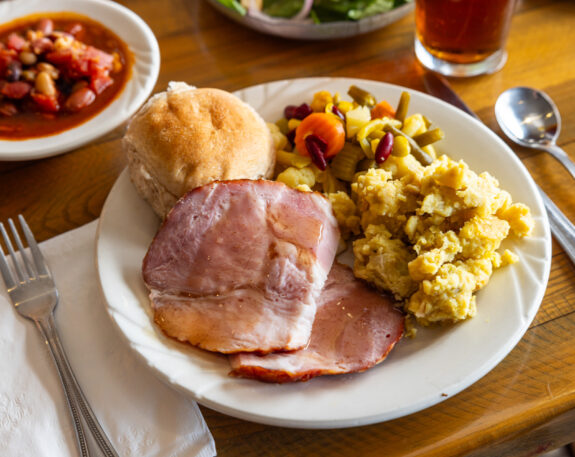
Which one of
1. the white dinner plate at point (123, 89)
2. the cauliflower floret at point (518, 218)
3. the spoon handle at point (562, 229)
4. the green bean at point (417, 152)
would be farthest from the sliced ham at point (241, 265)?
the spoon handle at point (562, 229)

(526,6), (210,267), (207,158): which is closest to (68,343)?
(210,267)

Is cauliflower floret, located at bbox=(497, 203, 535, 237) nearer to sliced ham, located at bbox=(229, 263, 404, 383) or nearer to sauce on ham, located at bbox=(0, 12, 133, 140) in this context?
sliced ham, located at bbox=(229, 263, 404, 383)

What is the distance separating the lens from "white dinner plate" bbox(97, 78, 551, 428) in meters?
1.42

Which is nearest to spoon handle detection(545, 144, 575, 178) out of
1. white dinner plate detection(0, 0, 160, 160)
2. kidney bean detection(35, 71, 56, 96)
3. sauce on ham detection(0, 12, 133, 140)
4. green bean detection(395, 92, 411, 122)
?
green bean detection(395, 92, 411, 122)

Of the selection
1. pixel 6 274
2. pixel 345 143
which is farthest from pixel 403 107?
pixel 6 274

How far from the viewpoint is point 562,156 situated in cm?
219

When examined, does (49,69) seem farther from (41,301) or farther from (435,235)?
(435,235)

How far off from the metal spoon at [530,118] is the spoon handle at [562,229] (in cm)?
32

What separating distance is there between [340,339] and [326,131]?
757 mm

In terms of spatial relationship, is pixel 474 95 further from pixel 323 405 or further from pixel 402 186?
pixel 323 405

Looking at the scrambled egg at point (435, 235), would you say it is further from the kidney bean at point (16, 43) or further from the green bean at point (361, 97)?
the kidney bean at point (16, 43)

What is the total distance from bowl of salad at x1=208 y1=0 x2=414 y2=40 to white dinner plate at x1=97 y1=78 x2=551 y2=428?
0.99 meters

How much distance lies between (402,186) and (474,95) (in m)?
1.03

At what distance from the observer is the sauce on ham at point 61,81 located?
7.30 ft
